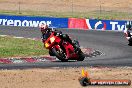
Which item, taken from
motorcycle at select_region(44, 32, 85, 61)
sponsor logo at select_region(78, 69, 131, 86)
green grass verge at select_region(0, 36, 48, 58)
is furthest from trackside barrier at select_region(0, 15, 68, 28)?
sponsor logo at select_region(78, 69, 131, 86)

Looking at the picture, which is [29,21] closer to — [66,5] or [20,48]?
[20,48]

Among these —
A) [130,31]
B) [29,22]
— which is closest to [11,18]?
[29,22]

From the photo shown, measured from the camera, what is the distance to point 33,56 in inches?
1009

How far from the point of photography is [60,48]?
23.1 m

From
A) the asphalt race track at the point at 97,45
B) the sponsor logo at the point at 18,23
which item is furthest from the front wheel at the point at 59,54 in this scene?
the sponsor logo at the point at 18,23

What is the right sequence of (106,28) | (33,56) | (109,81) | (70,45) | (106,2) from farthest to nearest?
(106,2) → (106,28) → (33,56) → (70,45) → (109,81)

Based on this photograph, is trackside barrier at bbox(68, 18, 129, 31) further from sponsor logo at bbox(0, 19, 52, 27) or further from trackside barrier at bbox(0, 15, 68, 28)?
sponsor logo at bbox(0, 19, 52, 27)

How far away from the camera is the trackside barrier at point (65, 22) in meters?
41.8

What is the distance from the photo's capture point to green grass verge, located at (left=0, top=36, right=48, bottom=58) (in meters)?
26.3

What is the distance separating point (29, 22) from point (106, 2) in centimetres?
3245

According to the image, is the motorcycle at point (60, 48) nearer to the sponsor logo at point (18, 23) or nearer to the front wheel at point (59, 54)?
the front wheel at point (59, 54)

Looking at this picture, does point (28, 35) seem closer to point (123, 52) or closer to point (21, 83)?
point (123, 52)

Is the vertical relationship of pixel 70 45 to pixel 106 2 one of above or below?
above

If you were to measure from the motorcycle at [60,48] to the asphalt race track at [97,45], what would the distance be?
37 centimetres
